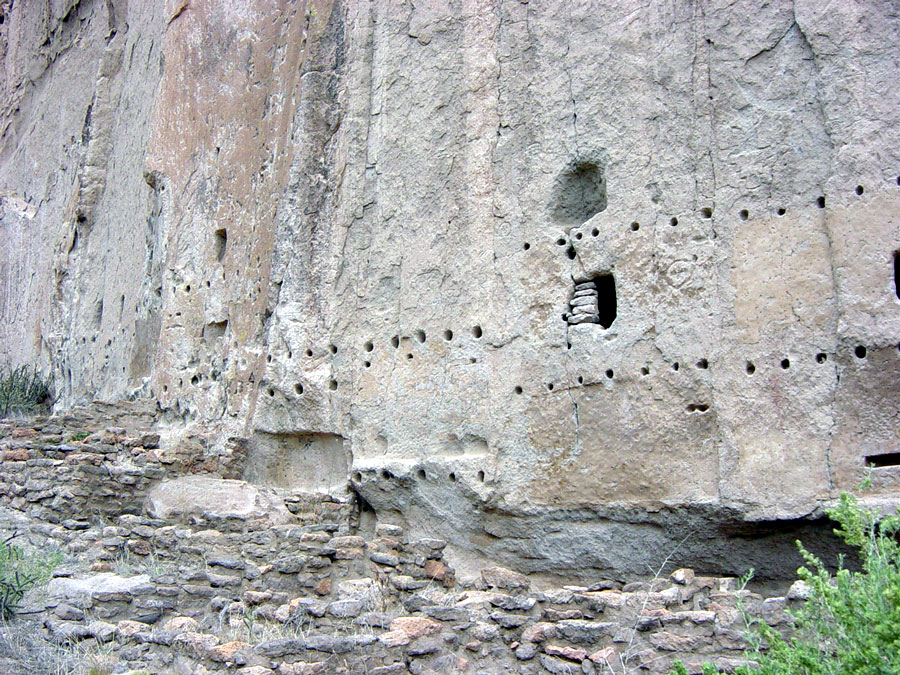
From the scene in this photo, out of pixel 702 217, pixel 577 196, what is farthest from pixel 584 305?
pixel 702 217

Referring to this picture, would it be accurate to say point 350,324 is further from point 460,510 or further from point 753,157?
point 753,157

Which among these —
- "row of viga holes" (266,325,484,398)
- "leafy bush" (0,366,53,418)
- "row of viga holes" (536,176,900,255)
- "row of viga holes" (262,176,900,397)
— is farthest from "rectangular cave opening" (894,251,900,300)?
"leafy bush" (0,366,53,418)

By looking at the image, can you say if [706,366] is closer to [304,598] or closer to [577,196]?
[577,196]

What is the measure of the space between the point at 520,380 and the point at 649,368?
1082mm

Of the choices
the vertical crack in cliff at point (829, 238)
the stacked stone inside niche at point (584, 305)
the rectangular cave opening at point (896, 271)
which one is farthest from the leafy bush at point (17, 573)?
the rectangular cave opening at point (896, 271)

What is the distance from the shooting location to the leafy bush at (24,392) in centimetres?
1327

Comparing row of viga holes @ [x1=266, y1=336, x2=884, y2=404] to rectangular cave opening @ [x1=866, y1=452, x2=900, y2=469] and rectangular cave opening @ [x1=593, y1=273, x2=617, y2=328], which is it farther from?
rectangular cave opening @ [x1=866, y1=452, x2=900, y2=469]

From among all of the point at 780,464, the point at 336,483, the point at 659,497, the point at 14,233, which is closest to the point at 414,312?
the point at 336,483

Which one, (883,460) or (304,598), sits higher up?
(883,460)

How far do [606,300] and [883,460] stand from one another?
249cm

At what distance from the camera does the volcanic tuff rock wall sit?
6.70 m

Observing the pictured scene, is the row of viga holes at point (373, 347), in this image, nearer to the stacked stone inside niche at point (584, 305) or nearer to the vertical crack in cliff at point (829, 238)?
the stacked stone inside niche at point (584, 305)

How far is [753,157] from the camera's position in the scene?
7129 millimetres

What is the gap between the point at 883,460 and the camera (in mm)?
6324
